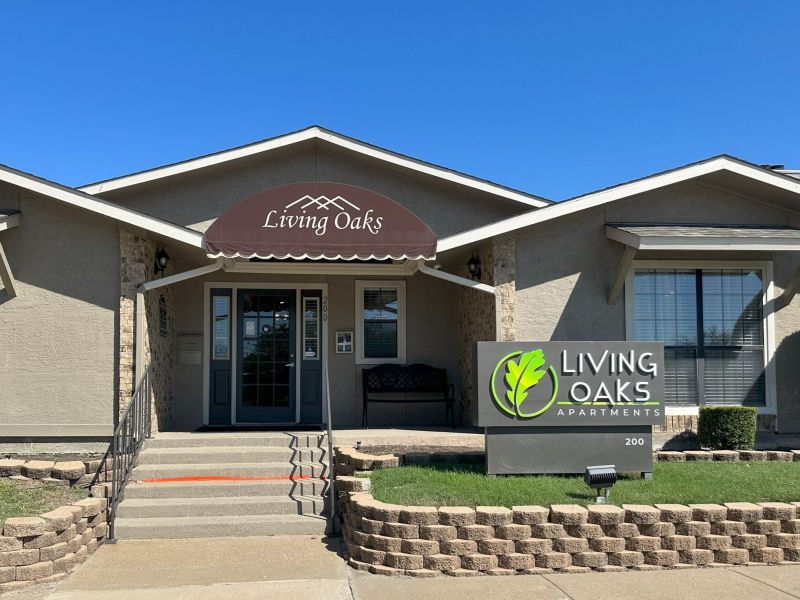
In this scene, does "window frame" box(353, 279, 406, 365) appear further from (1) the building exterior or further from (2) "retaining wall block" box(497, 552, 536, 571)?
(2) "retaining wall block" box(497, 552, 536, 571)

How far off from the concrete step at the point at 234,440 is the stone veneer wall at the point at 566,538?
8.70ft

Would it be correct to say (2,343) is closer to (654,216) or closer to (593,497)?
(593,497)

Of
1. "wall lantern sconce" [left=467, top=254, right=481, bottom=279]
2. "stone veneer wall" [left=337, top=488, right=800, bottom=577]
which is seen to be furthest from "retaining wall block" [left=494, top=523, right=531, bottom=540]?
"wall lantern sconce" [left=467, top=254, right=481, bottom=279]

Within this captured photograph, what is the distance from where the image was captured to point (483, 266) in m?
10.7

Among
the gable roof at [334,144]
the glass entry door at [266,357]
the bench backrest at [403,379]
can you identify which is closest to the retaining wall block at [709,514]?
the gable roof at [334,144]

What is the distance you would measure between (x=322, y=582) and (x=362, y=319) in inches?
237

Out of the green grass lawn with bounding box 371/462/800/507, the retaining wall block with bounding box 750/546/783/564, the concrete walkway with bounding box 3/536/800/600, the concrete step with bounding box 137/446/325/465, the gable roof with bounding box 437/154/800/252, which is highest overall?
the gable roof with bounding box 437/154/800/252

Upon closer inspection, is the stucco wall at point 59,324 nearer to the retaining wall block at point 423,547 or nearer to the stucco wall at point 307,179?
the stucco wall at point 307,179

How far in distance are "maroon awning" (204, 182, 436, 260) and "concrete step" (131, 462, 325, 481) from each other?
2440mm

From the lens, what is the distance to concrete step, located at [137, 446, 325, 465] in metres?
8.65

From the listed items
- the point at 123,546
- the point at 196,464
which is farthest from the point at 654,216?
the point at 123,546

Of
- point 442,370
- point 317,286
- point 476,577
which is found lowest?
point 476,577

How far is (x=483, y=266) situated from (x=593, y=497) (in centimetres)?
438

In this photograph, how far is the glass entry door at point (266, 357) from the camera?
1145 centimetres
